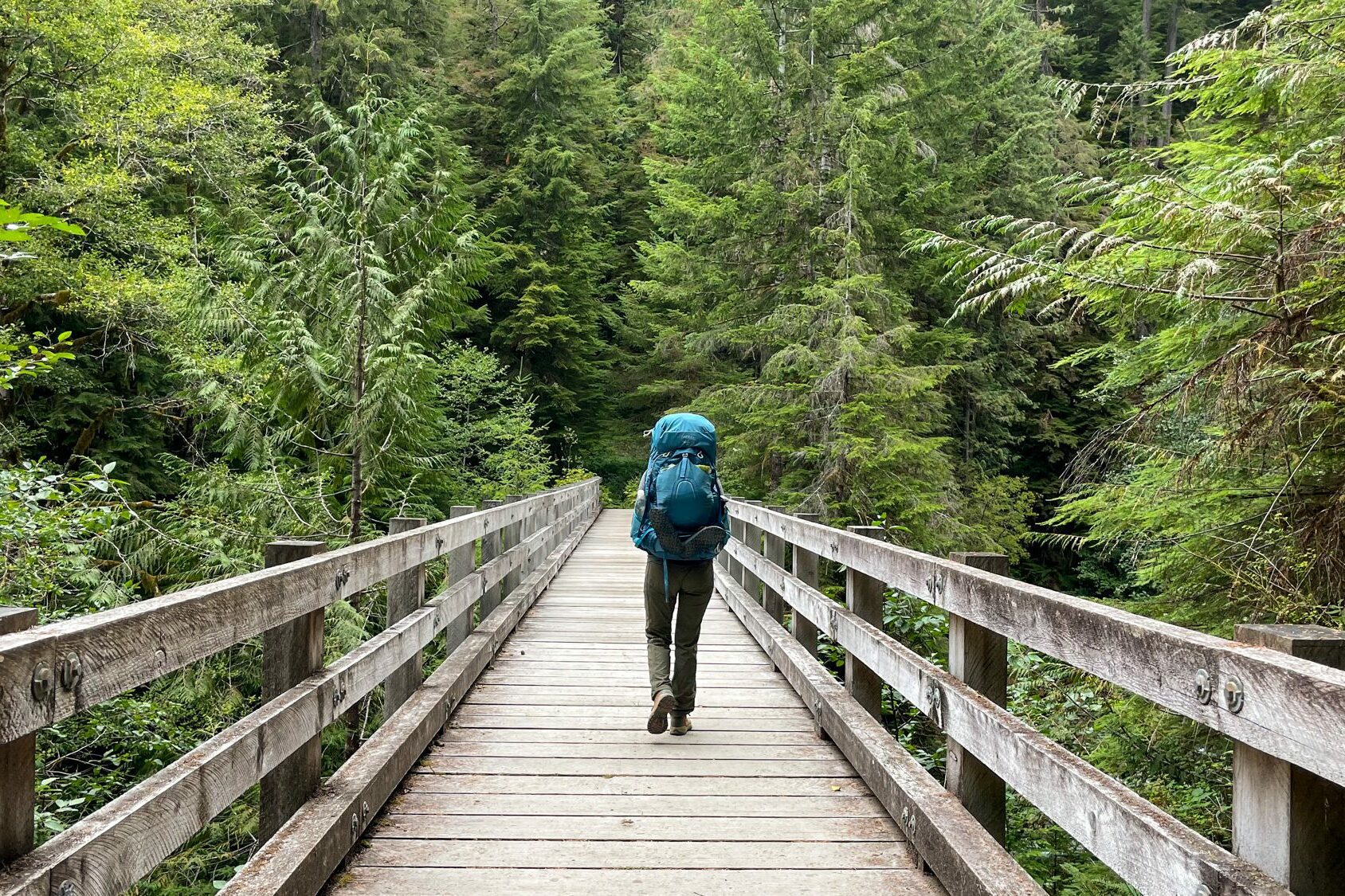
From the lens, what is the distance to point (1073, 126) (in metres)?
29.4

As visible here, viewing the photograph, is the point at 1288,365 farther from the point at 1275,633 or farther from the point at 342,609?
the point at 342,609

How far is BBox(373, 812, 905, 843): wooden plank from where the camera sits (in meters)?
3.57

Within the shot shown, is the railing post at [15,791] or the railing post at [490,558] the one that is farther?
the railing post at [490,558]

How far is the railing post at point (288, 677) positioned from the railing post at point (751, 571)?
573 centimetres

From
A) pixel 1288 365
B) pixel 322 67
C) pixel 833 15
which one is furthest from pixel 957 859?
pixel 322 67

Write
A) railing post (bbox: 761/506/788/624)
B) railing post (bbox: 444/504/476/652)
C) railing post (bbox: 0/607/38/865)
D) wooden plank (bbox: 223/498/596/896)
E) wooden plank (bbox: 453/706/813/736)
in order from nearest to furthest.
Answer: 1. railing post (bbox: 0/607/38/865)
2. wooden plank (bbox: 223/498/596/896)
3. wooden plank (bbox: 453/706/813/736)
4. railing post (bbox: 444/504/476/652)
5. railing post (bbox: 761/506/788/624)

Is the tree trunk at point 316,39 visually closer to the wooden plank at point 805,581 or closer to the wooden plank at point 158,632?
the wooden plank at point 805,581

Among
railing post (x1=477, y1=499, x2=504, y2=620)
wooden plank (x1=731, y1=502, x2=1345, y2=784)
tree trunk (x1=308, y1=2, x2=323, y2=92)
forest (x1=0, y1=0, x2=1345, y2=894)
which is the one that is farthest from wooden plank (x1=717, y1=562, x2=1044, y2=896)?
tree trunk (x1=308, y1=2, x2=323, y2=92)

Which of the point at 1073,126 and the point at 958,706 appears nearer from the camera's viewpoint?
the point at 958,706

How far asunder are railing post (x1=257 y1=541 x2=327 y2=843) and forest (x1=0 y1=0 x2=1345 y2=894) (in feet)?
5.22

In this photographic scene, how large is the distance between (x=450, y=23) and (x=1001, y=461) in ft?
79.5

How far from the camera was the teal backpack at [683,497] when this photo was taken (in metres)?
4.95

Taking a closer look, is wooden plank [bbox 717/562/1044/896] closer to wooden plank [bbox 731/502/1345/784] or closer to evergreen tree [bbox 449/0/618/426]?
wooden plank [bbox 731/502/1345/784]

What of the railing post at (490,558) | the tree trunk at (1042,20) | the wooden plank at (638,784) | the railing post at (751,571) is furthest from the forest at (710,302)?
the railing post at (490,558)
